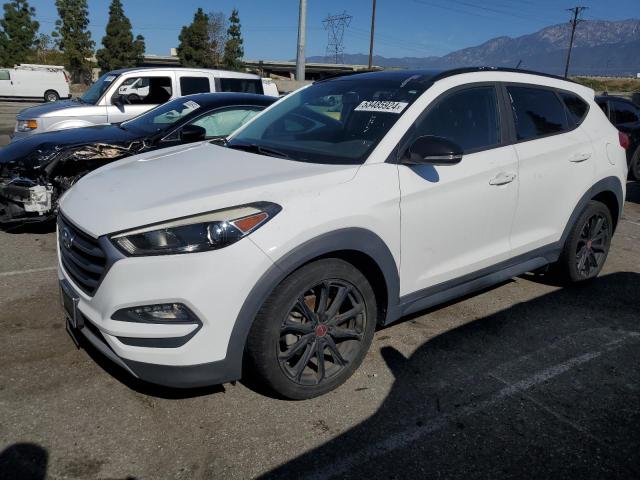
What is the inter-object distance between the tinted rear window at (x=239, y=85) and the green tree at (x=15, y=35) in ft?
169

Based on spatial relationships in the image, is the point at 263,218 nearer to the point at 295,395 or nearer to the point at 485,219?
the point at 295,395

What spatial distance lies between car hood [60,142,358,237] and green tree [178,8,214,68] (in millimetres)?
63366

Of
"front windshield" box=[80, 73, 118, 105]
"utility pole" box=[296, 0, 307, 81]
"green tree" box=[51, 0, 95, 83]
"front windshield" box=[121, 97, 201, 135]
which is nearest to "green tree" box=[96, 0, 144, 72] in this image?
"green tree" box=[51, 0, 95, 83]

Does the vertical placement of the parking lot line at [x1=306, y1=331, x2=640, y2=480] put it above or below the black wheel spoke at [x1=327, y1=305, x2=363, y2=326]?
below

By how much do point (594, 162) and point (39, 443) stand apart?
4167mm

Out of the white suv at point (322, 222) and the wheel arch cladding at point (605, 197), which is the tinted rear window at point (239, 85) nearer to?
the white suv at point (322, 222)

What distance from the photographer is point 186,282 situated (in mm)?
2309

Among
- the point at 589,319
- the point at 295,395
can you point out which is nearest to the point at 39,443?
the point at 295,395

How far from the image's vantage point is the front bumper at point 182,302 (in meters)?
2.32

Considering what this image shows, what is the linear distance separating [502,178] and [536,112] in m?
0.81

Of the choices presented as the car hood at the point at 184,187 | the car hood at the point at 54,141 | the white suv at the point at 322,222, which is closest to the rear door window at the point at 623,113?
the white suv at the point at 322,222

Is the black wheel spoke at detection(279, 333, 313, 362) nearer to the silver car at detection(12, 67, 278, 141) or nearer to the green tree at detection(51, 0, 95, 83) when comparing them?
the silver car at detection(12, 67, 278, 141)

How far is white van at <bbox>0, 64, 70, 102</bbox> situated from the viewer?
3181 centimetres

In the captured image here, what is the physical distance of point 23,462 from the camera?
2.33 meters
